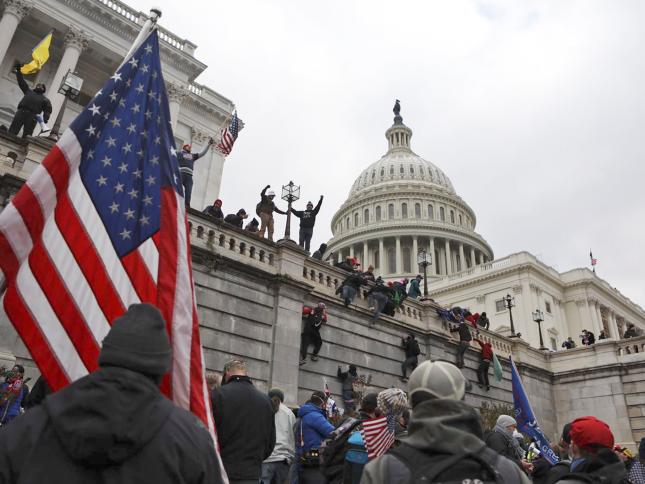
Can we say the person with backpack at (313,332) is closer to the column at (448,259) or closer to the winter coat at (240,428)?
the winter coat at (240,428)

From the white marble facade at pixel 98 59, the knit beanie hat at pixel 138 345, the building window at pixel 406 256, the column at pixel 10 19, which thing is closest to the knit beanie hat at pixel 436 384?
the knit beanie hat at pixel 138 345

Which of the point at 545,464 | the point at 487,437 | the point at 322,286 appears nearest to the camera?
the point at 545,464

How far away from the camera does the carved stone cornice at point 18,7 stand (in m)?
26.0

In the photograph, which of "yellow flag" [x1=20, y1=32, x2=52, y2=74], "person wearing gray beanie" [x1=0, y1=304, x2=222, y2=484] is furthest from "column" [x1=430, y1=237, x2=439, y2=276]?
"person wearing gray beanie" [x1=0, y1=304, x2=222, y2=484]

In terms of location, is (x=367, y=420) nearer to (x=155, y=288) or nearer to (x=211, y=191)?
(x=155, y=288)

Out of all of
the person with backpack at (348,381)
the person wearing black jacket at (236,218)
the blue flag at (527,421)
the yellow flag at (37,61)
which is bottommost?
the blue flag at (527,421)

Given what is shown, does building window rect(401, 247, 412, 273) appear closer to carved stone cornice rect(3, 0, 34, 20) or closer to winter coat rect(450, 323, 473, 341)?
winter coat rect(450, 323, 473, 341)

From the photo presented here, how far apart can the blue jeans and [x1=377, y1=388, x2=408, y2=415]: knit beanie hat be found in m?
2.75

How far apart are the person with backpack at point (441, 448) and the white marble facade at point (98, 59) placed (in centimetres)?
2793

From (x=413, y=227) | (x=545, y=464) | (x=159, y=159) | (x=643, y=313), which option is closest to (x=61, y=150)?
(x=159, y=159)

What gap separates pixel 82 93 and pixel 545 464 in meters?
31.2

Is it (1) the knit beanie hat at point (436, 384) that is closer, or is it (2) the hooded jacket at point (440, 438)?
(2) the hooded jacket at point (440, 438)

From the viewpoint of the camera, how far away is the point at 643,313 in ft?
266

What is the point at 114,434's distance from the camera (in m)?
2.25
